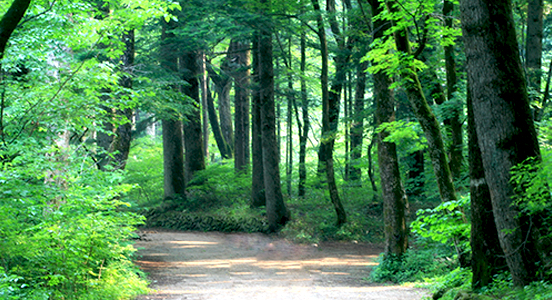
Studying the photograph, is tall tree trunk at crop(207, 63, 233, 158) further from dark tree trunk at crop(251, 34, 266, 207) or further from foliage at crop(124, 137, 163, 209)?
dark tree trunk at crop(251, 34, 266, 207)

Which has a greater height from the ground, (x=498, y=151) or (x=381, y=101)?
(x=381, y=101)

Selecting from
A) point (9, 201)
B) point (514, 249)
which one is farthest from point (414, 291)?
point (9, 201)

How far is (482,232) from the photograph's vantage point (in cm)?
464

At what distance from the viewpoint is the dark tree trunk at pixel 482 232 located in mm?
4574

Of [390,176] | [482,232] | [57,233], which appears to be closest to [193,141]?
[390,176]

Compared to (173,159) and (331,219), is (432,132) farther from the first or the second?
(173,159)

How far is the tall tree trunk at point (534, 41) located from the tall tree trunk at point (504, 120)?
301 inches

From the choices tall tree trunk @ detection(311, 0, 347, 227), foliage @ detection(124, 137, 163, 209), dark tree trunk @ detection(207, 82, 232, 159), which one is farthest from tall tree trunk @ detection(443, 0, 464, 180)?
dark tree trunk @ detection(207, 82, 232, 159)

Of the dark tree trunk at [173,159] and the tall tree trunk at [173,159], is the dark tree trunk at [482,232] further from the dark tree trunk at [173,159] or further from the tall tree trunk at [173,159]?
the dark tree trunk at [173,159]

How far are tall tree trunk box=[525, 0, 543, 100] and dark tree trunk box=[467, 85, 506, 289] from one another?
7.27 metres

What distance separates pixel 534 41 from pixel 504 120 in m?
8.71

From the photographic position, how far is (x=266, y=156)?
1477cm

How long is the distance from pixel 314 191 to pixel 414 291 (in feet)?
39.9

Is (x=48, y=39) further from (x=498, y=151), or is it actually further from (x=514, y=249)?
(x=514, y=249)
